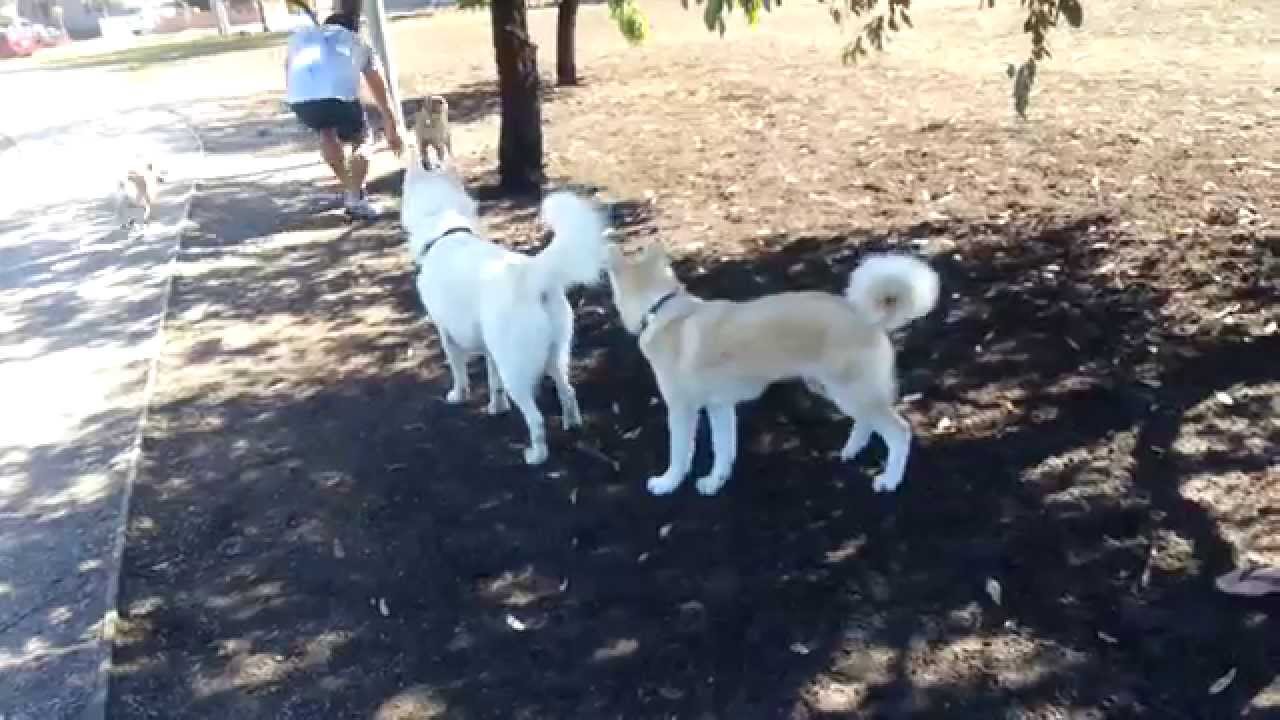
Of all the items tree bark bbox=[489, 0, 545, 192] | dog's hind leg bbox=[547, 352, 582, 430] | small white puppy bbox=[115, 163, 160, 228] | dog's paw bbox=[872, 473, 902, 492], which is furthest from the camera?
small white puppy bbox=[115, 163, 160, 228]

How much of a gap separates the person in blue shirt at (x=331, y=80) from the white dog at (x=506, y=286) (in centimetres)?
370

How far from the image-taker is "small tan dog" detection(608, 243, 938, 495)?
4.09 meters

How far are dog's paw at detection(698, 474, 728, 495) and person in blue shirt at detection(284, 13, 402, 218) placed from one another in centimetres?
559

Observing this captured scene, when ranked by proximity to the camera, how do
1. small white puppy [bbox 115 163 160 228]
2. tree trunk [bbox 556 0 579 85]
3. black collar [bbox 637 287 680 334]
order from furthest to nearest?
tree trunk [bbox 556 0 579 85] → small white puppy [bbox 115 163 160 228] → black collar [bbox 637 287 680 334]

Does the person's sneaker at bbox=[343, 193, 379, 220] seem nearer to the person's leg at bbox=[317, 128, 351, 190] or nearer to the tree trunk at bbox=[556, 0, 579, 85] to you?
the person's leg at bbox=[317, 128, 351, 190]

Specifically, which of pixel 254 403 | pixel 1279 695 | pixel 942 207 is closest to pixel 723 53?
pixel 942 207

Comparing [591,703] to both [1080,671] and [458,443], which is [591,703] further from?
[458,443]

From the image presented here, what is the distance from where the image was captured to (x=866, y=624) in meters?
3.72

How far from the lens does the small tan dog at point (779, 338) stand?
13.4 feet

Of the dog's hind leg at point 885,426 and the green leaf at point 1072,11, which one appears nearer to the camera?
the dog's hind leg at point 885,426

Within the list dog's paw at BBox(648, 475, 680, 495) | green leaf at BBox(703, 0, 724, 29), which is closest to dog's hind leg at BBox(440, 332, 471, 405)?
dog's paw at BBox(648, 475, 680, 495)

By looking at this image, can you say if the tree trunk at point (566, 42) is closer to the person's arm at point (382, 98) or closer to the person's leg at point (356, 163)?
the person's arm at point (382, 98)

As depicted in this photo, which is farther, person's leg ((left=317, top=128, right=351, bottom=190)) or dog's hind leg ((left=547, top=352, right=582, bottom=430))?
person's leg ((left=317, top=128, right=351, bottom=190))

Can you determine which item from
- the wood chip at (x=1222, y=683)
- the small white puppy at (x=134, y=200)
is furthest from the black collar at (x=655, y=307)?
the small white puppy at (x=134, y=200)
